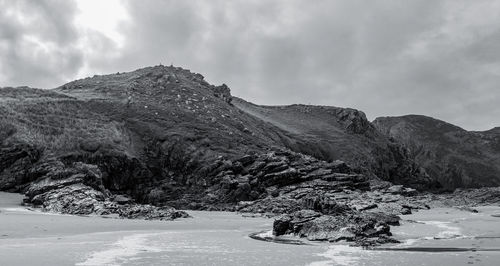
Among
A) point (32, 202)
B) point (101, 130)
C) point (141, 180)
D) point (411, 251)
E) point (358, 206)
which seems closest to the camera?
point (411, 251)

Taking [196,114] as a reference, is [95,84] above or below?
above

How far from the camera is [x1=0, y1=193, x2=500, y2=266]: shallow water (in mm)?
14039

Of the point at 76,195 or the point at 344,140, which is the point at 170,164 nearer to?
the point at 76,195

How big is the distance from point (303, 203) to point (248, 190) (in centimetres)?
751

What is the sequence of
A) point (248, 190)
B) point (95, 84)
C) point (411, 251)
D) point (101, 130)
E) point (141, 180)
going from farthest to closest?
point (95, 84) → point (101, 130) → point (141, 180) → point (248, 190) → point (411, 251)

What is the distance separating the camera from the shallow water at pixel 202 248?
14.0m

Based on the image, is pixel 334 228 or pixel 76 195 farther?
pixel 76 195

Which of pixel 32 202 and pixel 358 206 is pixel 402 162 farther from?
pixel 32 202

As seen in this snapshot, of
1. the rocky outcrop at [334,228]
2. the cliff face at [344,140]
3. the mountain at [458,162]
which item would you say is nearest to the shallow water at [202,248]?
the rocky outcrop at [334,228]

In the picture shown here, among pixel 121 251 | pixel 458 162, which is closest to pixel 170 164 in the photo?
pixel 121 251

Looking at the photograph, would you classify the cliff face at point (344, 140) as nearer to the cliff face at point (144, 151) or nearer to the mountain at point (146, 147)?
the mountain at point (146, 147)

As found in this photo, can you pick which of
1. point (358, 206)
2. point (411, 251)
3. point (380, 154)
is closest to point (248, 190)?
point (358, 206)

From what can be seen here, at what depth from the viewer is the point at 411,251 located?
55.4 ft

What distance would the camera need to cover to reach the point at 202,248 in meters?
17.3
